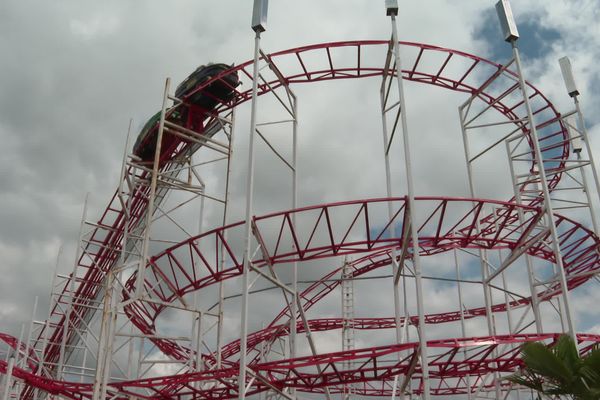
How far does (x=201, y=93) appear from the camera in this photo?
19.6 m

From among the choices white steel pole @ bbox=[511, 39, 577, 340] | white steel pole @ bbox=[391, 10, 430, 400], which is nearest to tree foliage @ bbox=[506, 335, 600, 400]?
white steel pole @ bbox=[391, 10, 430, 400]

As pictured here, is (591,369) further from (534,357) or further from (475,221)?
(475,221)

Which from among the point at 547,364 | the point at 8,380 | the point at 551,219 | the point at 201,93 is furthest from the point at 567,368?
the point at 201,93

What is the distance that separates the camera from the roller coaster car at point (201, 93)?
63.6ft

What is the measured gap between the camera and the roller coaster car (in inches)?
763

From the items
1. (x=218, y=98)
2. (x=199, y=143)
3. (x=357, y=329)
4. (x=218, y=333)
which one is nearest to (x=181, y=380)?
(x=218, y=333)

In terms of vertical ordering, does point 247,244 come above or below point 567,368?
above

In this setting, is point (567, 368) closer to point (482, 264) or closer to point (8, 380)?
point (482, 264)

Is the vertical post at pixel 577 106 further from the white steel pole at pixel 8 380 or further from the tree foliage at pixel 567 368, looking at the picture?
the white steel pole at pixel 8 380

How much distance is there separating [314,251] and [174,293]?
15.9 ft


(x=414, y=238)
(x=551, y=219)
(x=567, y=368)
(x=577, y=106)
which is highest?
(x=577, y=106)

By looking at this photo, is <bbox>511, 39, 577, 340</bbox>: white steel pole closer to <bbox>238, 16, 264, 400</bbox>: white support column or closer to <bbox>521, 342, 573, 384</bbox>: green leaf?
<bbox>521, 342, 573, 384</bbox>: green leaf

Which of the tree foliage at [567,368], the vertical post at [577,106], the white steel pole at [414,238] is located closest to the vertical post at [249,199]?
the white steel pole at [414,238]

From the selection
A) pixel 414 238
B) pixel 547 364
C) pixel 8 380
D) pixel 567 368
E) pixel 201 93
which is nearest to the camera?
pixel 567 368
